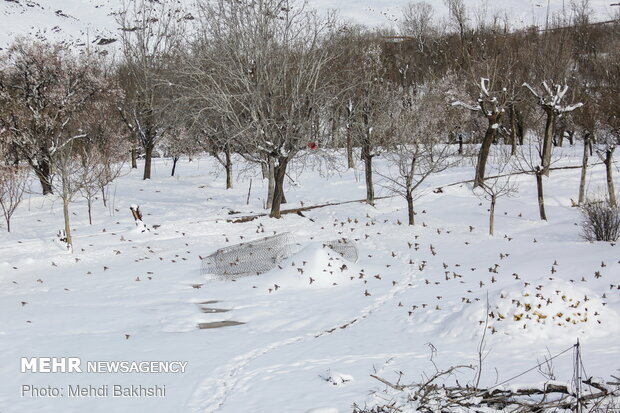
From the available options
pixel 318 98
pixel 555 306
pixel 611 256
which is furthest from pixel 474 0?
pixel 555 306

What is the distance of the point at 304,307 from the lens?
40.8 feet

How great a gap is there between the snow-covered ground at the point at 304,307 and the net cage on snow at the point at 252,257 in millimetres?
601

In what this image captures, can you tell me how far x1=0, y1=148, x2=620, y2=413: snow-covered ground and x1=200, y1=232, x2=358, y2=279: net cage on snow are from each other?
60 centimetres

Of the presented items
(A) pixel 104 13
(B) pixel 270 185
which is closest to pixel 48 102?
(B) pixel 270 185

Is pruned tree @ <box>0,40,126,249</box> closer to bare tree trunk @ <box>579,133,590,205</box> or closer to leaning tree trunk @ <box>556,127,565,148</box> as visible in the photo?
bare tree trunk @ <box>579,133,590,205</box>

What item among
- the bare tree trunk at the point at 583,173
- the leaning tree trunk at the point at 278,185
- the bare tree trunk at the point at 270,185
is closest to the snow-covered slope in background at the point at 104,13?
the bare tree trunk at the point at 583,173

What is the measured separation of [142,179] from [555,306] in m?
31.6

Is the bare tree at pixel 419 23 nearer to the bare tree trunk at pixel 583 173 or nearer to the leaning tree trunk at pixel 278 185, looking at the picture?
the bare tree trunk at pixel 583 173

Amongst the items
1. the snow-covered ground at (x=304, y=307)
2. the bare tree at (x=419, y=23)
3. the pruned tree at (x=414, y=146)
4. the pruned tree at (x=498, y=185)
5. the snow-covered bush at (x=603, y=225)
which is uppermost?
the bare tree at (x=419, y=23)

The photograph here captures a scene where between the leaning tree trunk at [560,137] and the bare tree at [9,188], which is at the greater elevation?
the leaning tree trunk at [560,137]

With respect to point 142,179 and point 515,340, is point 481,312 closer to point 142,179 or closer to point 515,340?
point 515,340

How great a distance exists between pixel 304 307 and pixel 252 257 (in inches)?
191

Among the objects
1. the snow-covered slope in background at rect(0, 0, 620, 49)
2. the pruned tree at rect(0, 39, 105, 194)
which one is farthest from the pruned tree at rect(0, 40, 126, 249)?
the snow-covered slope in background at rect(0, 0, 620, 49)

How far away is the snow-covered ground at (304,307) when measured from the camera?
25.8 ft
